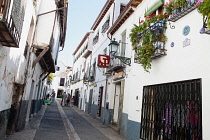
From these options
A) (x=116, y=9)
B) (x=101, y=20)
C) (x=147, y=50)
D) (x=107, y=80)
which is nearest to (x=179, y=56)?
(x=147, y=50)

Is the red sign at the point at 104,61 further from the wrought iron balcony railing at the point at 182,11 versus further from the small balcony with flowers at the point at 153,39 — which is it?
the wrought iron balcony railing at the point at 182,11

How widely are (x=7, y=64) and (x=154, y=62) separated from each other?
4.56 m

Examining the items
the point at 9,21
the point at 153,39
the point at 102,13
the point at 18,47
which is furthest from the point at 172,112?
the point at 102,13

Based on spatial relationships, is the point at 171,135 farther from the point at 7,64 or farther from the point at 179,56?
the point at 7,64

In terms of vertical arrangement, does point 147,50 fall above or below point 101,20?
below

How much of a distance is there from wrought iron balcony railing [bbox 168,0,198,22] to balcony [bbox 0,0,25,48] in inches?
162

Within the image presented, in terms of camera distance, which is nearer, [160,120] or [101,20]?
[160,120]

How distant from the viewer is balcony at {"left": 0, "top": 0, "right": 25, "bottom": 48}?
3.17m

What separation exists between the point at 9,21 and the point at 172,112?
178 inches

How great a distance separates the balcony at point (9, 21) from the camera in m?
3.17

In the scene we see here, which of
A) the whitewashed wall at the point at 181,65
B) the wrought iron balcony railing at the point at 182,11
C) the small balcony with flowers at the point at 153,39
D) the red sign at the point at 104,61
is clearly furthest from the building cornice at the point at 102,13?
the wrought iron balcony railing at the point at 182,11

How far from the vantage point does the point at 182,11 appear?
15.7 feet

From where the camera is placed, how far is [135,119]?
691cm

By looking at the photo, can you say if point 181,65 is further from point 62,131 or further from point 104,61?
point 104,61
